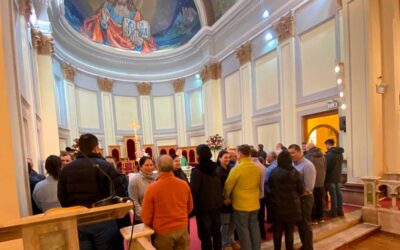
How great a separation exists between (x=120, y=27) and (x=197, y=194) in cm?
1379

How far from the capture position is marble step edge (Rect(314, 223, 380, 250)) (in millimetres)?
A: 3562

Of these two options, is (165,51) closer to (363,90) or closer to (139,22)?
(139,22)

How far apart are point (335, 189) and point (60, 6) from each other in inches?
464

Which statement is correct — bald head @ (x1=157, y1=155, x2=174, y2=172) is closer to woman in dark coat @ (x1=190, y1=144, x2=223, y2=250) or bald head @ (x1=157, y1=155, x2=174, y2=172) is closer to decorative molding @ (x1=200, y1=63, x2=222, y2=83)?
woman in dark coat @ (x1=190, y1=144, x2=223, y2=250)

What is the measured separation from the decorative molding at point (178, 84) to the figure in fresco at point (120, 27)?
2.66 meters

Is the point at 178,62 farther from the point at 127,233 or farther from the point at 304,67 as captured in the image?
the point at 127,233

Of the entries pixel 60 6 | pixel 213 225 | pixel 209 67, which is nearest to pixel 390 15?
pixel 213 225

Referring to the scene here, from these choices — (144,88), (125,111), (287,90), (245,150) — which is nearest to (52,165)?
(245,150)

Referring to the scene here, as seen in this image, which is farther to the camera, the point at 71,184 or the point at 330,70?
the point at 330,70

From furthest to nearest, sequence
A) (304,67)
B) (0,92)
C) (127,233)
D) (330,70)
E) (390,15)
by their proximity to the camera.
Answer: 1. (304,67)
2. (330,70)
3. (390,15)
4. (127,233)
5. (0,92)

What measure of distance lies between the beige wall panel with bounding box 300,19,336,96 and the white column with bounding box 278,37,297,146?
1.36 ft

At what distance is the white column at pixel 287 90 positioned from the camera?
783 cm

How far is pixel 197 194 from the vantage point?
283 cm

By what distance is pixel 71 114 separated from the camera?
10.9m
